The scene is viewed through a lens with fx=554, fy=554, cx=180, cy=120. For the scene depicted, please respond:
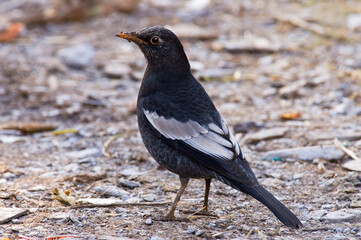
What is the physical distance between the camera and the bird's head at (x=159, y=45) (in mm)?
5293

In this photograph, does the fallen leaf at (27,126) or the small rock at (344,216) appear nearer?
the small rock at (344,216)

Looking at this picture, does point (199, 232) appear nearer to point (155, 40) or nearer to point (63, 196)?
point (63, 196)

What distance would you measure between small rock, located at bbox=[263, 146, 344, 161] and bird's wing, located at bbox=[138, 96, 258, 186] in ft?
4.71

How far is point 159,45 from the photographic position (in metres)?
5.30

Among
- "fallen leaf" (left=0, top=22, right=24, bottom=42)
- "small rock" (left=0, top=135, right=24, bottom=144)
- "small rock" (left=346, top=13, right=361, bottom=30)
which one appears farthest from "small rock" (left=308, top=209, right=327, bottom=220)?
"fallen leaf" (left=0, top=22, right=24, bottom=42)

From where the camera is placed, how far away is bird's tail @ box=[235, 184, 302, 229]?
4250 mm

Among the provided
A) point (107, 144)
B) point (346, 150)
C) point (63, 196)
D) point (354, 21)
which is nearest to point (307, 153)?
point (346, 150)

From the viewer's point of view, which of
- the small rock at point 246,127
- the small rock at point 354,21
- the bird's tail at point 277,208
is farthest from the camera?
the small rock at point 354,21

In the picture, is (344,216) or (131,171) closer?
(344,216)

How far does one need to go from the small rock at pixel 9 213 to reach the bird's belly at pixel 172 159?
48.1 inches

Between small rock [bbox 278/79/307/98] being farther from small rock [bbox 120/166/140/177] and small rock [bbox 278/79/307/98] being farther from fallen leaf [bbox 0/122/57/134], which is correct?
fallen leaf [bbox 0/122/57/134]

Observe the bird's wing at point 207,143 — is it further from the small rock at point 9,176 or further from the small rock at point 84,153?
the small rock at point 9,176

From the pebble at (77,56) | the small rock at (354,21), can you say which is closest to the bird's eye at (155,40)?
the pebble at (77,56)

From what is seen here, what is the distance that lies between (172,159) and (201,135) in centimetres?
33
